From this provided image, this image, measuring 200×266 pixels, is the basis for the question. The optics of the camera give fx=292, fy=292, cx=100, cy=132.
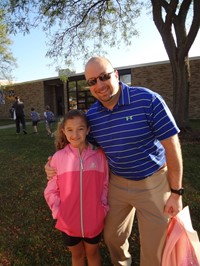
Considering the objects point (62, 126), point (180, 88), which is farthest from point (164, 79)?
point (62, 126)

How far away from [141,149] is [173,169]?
0.31 m

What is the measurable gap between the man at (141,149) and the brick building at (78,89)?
41.7 ft

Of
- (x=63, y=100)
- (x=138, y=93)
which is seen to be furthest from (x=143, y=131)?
(x=63, y=100)

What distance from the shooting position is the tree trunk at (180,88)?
10.8 m

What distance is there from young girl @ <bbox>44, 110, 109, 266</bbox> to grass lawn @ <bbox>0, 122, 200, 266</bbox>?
3.24ft

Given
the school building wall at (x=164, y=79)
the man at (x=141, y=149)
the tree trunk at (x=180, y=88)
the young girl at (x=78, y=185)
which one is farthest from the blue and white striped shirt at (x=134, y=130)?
the school building wall at (x=164, y=79)

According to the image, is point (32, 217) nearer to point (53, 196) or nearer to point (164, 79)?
point (53, 196)

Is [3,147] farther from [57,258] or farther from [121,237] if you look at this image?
[121,237]

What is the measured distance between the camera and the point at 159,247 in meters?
2.49

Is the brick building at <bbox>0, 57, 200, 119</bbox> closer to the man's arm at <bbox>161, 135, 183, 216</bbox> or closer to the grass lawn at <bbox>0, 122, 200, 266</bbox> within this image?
the grass lawn at <bbox>0, 122, 200, 266</bbox>

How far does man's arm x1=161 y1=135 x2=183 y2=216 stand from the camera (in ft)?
7.55

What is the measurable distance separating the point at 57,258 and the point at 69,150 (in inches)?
62.3

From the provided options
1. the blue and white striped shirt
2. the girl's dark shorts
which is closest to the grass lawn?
the girl's dark shorts

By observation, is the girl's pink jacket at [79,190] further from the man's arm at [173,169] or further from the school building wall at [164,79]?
the school building wall at [164,79]
